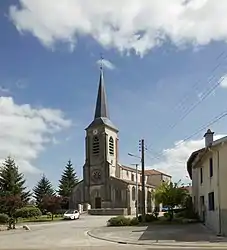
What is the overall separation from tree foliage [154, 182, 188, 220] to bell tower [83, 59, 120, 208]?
126 feet

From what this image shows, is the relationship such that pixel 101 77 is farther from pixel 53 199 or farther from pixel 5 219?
pixel 5 219

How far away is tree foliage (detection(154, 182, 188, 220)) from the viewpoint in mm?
44656

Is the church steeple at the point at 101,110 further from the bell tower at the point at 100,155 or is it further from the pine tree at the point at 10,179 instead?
the pine tree at the point at 10,179

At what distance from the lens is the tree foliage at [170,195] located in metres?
44.7

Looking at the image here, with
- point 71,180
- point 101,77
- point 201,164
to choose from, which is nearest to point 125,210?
point 71,180

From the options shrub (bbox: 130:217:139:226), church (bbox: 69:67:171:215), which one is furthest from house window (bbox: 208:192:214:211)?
church (bbox: 69:67:171:215)

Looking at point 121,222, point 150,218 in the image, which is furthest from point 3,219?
point 150,218

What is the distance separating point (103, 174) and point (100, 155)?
13.2 ft

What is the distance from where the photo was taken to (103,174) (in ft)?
284

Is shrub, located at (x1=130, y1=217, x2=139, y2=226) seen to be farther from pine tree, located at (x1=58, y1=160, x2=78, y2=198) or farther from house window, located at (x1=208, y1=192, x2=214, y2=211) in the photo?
pine tree, located at (x1=58, y1=160, x2=78, y2=198)

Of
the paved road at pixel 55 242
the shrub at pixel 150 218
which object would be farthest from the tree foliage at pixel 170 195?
the paved road at pixel 55 242

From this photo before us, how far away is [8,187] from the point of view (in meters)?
71.1

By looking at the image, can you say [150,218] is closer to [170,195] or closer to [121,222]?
[170,195]

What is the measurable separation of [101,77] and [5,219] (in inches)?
1898
